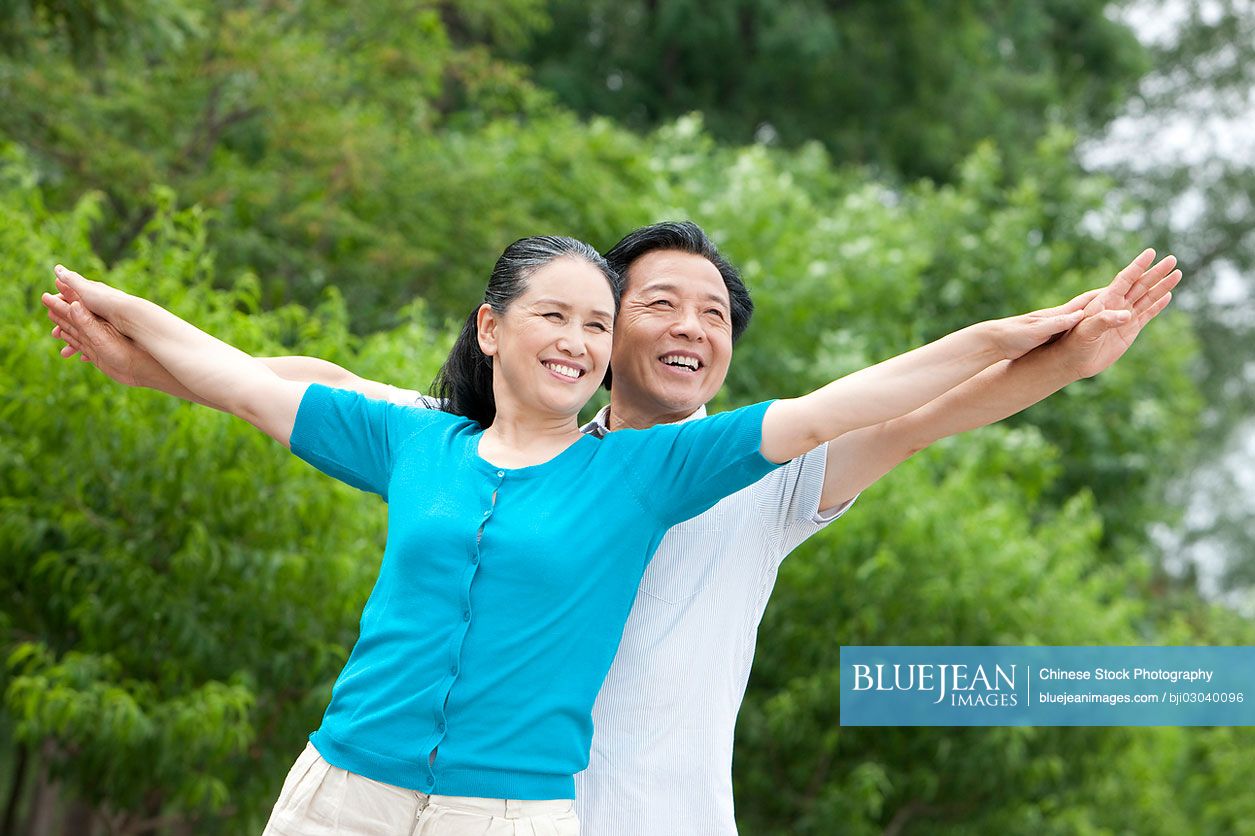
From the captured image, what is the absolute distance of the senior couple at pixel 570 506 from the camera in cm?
147

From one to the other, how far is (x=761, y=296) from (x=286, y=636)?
4073 millimetres

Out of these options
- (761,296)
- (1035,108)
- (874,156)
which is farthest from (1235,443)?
(761,296)

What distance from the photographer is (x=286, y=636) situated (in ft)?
14.1

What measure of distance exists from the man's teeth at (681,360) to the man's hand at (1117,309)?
1.56 feet

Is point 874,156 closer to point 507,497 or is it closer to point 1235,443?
point 1235,443

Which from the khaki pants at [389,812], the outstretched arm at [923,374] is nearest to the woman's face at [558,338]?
the outstretched arm at [923,374]

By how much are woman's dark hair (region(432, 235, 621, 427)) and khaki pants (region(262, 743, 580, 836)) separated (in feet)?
1.52

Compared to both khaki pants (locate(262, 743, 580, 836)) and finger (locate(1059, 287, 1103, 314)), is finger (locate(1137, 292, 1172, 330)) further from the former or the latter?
khaki pants (locate(262, 743, 580, 836))

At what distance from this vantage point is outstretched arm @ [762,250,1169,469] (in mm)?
1438

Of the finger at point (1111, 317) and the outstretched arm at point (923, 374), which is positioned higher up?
the finger at point (1111, 317)

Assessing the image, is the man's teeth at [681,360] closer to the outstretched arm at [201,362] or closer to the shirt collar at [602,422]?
the shirt collar at [602,422]

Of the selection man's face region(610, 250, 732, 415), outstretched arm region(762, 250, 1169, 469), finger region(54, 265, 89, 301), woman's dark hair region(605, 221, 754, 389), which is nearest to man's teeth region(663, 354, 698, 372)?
man's face region(610, 250, 732, 415)

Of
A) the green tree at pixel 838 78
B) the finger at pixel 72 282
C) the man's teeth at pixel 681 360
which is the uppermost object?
the green tree at pixel 838 78

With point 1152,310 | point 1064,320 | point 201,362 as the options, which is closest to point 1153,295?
point 1152,310
